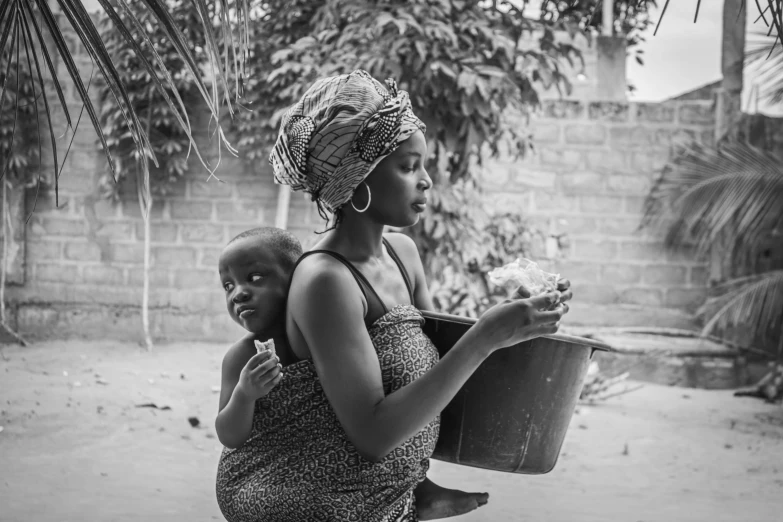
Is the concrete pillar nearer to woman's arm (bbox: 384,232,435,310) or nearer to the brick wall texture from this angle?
the brick wall texture

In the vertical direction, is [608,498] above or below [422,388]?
below

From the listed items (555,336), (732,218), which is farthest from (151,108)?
(555,336)

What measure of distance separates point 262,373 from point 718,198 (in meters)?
5.73

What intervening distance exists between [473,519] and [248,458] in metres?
2.02

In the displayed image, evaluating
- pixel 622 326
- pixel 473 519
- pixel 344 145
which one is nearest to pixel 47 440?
pixel 473 519

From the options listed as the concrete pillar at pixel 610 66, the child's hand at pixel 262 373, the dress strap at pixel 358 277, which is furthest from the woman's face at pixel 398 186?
the concrete pillar at pixel 610 66

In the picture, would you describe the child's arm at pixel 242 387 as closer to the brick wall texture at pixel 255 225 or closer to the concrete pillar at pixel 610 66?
the brick wall texture at pixel 255 225

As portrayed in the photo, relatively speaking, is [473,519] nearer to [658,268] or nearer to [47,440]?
[47,440]

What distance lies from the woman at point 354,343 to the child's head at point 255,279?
88 mm

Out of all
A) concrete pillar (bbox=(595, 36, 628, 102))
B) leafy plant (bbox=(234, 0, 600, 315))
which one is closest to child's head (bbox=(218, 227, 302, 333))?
leafy plant (bbox=(234, 0, 600, 315))

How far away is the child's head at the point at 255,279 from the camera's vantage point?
1699 mm

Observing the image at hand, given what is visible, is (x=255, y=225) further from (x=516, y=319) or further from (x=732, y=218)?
(x=516, y=319)

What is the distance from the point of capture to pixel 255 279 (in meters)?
1.72

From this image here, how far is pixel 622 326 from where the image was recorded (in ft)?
22.8
